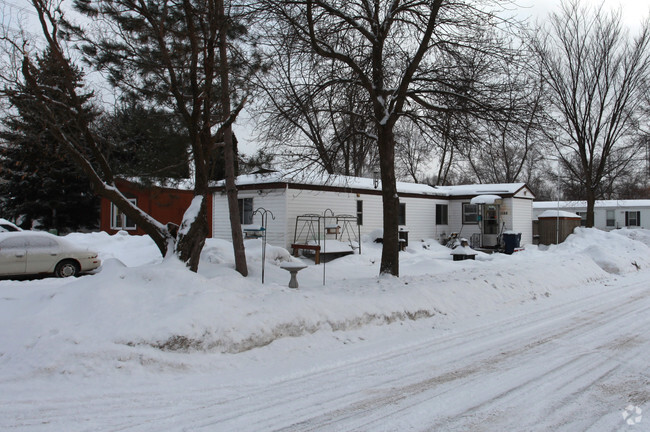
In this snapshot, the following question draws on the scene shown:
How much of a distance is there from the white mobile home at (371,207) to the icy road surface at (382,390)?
9049 millimetres

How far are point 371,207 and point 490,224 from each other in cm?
750

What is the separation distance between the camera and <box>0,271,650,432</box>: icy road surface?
4070 millimetres

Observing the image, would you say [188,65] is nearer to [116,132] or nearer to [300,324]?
[116,132]

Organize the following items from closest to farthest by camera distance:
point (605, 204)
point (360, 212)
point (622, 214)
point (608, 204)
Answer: point (360, 212), point (622, 214), point (608, 204), point (605, 204)

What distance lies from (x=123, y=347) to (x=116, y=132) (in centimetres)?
688

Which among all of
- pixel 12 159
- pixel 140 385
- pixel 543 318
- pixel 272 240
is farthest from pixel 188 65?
pixel 12 159

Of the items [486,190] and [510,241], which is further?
[486,190]

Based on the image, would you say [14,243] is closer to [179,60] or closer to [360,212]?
[179,60]

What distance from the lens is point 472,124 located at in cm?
1120

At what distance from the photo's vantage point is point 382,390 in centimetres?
490

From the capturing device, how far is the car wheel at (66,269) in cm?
1320

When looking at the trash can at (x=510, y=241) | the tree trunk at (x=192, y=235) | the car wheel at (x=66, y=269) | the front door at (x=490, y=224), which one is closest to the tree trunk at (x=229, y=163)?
the tree trunk at (x=192, y=235)

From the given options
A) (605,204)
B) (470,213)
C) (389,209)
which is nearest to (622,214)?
(605,204)

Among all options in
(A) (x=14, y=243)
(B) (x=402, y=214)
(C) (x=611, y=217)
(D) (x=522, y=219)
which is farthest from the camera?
(C) (x=611, y=217)
